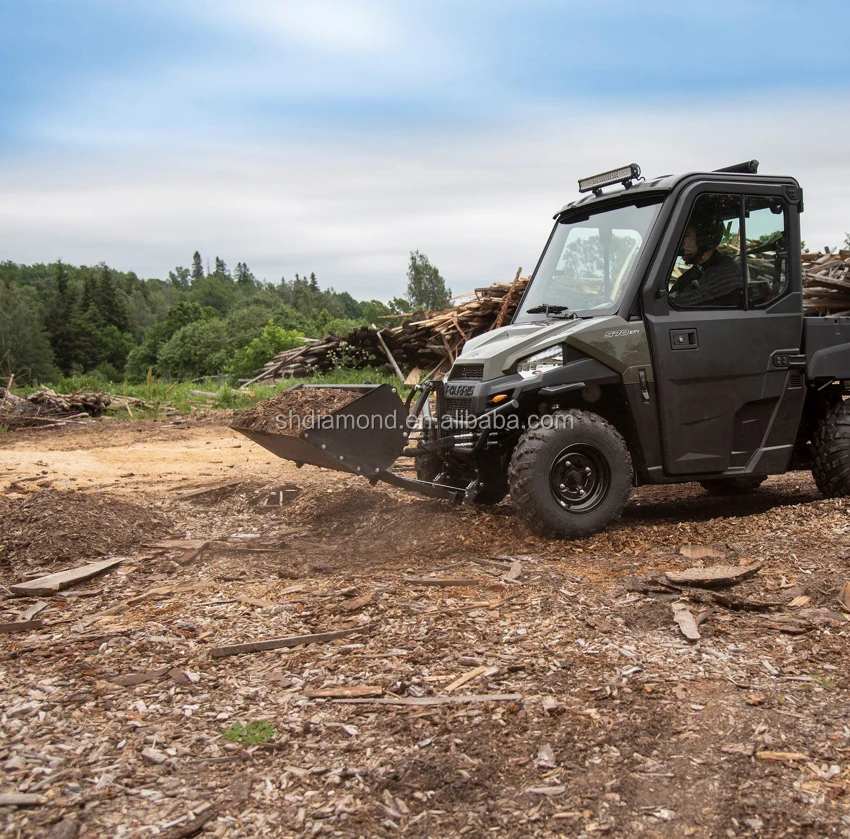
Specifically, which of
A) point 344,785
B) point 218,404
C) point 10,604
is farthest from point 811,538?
point 218,404

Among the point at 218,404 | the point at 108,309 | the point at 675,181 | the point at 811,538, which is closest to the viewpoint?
Result: the point at 811,538

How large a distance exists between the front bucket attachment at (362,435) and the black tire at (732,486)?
3454 mm

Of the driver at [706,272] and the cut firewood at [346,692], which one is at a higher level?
the driver at [706,272]

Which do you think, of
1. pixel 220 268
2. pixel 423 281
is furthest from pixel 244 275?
pixel 423 281

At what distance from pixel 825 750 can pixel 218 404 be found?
17850 millimetres

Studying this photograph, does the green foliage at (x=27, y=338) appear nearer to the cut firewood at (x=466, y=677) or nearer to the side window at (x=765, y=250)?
the side window at (x=765, y=250)

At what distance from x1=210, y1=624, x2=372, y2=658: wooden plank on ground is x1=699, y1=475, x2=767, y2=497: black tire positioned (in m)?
4.96

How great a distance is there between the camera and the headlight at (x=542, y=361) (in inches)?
262

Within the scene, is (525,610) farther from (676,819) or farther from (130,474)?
(130,474)

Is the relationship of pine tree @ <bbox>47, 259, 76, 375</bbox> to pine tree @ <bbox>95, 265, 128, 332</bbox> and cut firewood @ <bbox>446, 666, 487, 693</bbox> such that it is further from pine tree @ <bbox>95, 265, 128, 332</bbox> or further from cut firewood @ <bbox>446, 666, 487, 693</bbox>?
cut firewood @ <bbox>446, 666, 487, 693</bbox>

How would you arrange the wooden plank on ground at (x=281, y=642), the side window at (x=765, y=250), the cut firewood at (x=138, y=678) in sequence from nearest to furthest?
the cut firewood at (x=138, y=678), the wooden plank on ground at (x=281, y=642), the side window at (x=765, y=250)

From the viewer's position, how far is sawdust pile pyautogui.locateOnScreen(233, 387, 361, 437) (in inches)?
271

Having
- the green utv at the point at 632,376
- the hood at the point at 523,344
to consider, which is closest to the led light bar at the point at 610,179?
the green utv at the point at 632,376

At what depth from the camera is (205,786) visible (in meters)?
3.24
